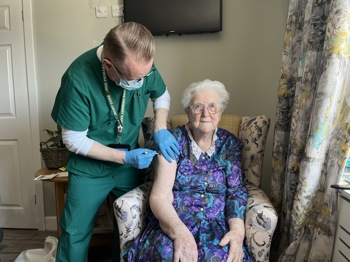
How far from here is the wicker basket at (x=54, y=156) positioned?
1.92 meters

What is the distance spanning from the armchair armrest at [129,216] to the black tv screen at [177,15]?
3.80 feet

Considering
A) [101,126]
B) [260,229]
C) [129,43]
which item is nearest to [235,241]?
[260,229]

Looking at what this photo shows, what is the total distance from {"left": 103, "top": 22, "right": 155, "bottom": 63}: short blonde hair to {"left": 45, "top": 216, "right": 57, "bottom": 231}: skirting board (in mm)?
1765

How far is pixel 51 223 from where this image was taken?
2.44 meters

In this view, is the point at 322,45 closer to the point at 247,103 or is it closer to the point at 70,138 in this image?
the point at 247,103

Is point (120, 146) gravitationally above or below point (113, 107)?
below

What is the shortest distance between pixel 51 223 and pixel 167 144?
1539 millimetres

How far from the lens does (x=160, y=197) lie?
4.58ft

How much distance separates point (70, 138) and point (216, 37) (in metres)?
1.25

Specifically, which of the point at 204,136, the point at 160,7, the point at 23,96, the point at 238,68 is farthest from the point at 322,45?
the point at 23,96

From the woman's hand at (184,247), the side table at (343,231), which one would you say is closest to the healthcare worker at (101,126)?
the woman's hand at (184,247)

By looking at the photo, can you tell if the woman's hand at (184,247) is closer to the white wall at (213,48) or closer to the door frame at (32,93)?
the white wall at (213,48)

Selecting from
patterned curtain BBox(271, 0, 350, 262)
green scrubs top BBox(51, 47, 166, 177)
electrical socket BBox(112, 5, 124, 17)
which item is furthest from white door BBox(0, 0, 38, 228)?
patterned curtain BBox(271, 0, 350, 262)

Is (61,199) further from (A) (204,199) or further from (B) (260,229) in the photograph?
(B) (260,229)
